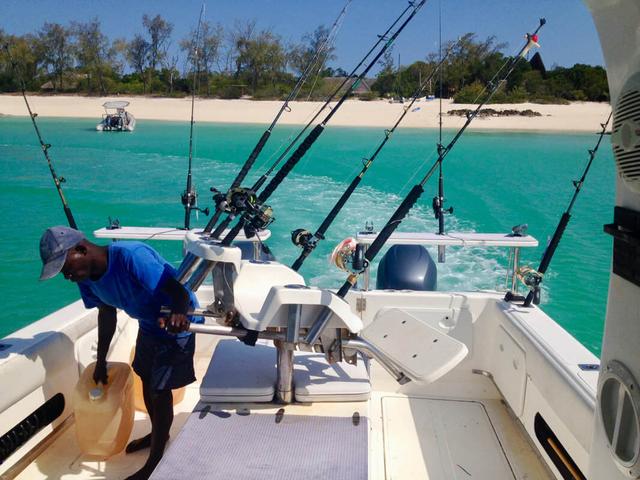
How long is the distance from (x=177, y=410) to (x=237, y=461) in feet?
3.43

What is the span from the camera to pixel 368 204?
10.4 meters

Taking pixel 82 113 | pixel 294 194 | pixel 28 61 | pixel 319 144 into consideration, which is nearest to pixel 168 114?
pixel 82 113

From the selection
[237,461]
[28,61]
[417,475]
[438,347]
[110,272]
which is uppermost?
[28,61]

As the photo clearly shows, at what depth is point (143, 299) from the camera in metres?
1.90

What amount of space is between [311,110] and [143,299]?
3206cm

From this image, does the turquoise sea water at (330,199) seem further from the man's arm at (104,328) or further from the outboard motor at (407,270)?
the man's arm at (104,328)

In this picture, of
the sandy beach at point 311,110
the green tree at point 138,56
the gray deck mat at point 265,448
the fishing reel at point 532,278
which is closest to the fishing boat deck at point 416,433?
the gray deck mat at point 265,448

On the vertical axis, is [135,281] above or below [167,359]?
above

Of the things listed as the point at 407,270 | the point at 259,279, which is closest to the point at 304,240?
the point at 259,279

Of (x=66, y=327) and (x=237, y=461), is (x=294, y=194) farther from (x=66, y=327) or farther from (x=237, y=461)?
(x=237, y=461)

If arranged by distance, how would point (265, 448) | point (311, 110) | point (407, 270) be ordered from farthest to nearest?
point (311, 110)
point (407, 270)
point (265, 448)

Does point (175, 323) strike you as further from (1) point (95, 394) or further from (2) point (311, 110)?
(2) point (311, 110)

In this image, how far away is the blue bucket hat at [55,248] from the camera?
5.60ft

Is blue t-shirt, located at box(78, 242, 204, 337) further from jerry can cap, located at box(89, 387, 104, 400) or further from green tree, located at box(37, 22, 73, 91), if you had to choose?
green tree, located at box(37, 22, 73, 91)
